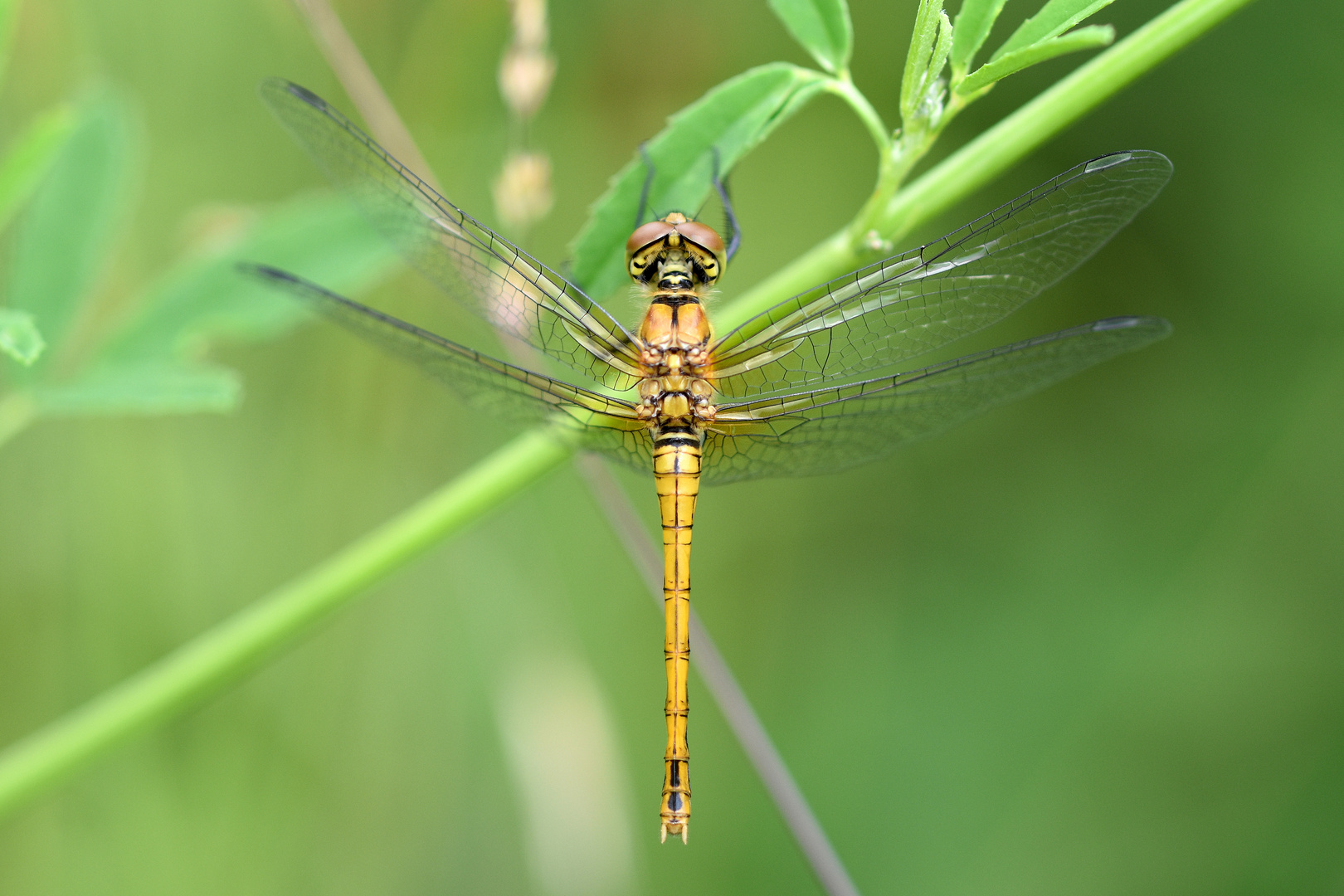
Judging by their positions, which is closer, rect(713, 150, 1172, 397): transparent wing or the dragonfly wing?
rect(713, 150, 1172, 397): transparent wing

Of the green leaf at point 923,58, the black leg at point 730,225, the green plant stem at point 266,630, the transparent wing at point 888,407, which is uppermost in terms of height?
the black leg at point 730,225

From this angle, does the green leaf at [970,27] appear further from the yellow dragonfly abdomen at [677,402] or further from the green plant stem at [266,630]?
the green plant stem at [266,630]

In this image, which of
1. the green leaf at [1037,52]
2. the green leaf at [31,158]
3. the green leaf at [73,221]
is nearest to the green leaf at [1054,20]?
the green leaf at [1037,52]

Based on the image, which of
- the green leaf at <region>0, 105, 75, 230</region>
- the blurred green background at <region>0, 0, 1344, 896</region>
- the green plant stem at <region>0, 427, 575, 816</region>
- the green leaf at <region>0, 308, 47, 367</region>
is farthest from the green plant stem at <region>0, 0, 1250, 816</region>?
the blurred green background at <region>0, 0, 1344, 896</region>

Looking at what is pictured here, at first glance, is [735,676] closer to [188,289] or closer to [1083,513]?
[1083,513]

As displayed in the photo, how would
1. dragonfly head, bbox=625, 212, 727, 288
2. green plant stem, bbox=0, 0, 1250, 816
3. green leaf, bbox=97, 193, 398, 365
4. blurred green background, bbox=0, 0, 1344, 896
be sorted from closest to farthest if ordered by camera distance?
1. green plant stem, bbox=0, 0, 1250, 816
2. dragonfly head, bbox=625, 212, 727, 288
3. green leaf, bbox=97, 193, 398, 365
4. blurred green background, bbox=0, 0, 1344, 896

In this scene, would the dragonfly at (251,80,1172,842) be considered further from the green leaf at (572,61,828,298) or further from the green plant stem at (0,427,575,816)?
the green plant stem at (0,427,575,816)

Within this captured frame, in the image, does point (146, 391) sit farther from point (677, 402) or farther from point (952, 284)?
point (952, 284)
